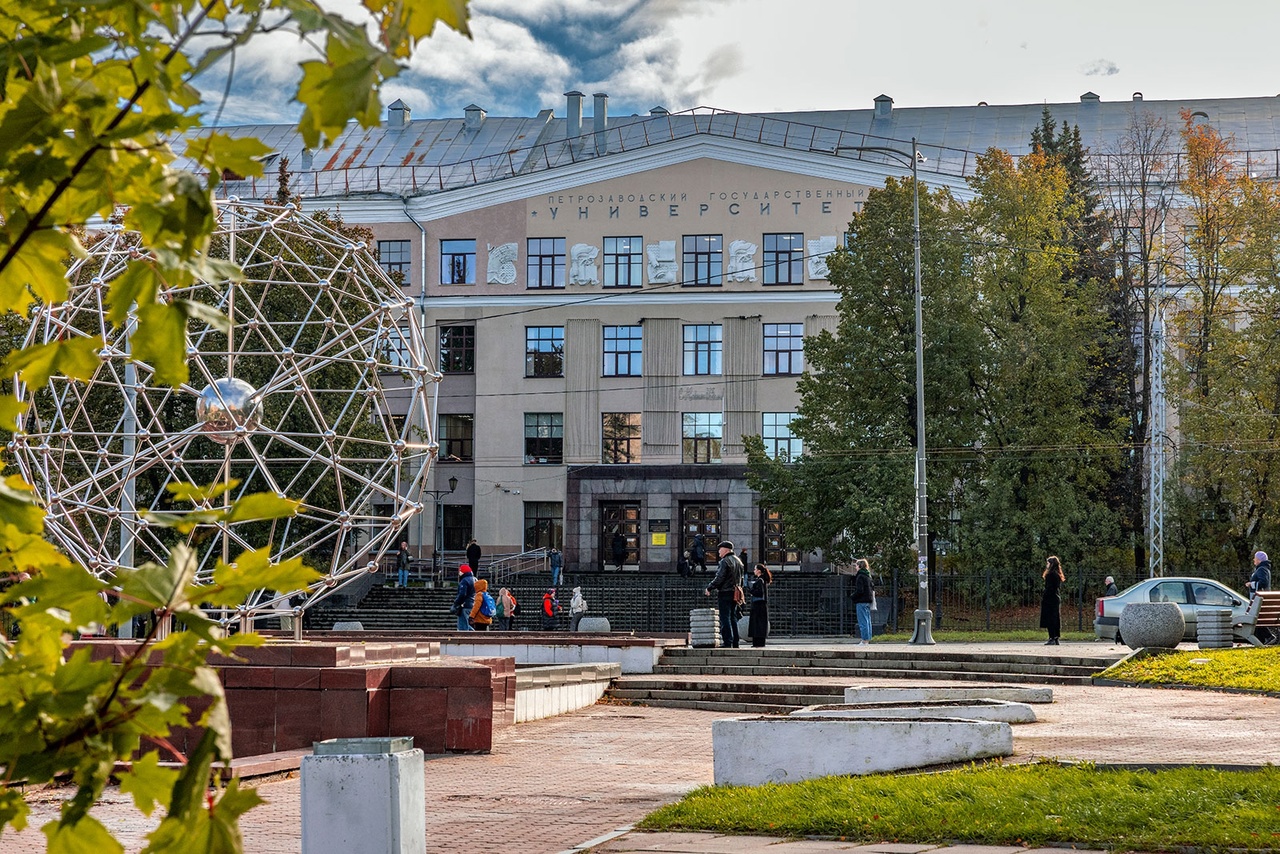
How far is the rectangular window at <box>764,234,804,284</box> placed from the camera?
2076 inches

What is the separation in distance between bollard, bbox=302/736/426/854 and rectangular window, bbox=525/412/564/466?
152 feet

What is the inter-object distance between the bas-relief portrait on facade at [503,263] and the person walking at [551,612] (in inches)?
632

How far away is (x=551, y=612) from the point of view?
3484 centimetres

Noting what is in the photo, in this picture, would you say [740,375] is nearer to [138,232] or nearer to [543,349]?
[543,349]

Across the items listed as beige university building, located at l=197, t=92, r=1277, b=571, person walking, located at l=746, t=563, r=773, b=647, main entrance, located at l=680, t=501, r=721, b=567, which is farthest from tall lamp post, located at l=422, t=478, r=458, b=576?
person walking, located at l=746, t=563, r=773, b=647

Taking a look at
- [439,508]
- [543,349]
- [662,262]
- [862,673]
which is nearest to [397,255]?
[543,349]

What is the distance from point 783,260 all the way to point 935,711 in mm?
41082

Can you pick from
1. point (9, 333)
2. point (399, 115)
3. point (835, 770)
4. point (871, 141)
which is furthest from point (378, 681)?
point (399, 115)

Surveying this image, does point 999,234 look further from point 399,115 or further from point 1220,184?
point 399,115

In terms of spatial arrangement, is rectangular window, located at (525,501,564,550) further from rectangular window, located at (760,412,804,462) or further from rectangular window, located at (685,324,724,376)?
rectangular window, located at (760,412,804,462)

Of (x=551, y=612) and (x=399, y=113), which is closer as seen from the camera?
(x=551, y=612)

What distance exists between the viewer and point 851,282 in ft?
133

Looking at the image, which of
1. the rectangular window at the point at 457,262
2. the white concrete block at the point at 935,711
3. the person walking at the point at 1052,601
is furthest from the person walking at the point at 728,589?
the rectangular window at the point at 457,262

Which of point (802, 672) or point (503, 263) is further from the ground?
point (503, 263)
